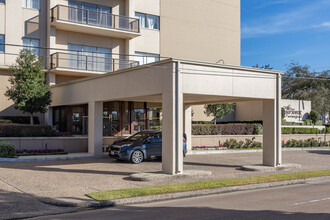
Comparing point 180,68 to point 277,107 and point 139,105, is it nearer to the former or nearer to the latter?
point 277,107

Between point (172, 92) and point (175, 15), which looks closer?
point (172, 92)

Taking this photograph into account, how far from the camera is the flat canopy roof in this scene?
1439 centimetres

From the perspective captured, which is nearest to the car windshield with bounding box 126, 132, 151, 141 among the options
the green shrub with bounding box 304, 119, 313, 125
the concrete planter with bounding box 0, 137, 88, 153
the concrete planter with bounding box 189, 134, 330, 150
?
the concrete planter with bounding box 0, 137, 88, 153

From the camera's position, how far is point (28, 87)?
2286 cm

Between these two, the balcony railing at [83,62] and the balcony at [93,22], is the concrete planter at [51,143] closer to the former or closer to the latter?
the balcony railing at [83,62]

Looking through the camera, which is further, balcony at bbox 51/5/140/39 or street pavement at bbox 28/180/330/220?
balcony at bbox 51/5/140/39

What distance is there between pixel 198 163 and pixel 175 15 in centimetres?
1818

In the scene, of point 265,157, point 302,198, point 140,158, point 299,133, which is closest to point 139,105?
point 140,158

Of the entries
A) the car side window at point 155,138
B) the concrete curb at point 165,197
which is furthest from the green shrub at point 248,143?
the concrete curb at point 165,197

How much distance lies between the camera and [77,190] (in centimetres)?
1149

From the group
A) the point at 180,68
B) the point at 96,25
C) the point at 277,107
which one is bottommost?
the point at 277,107

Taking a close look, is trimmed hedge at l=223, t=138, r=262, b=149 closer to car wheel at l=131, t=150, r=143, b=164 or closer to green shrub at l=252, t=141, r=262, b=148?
green shrub at l=252, t=141, r=262, b=148

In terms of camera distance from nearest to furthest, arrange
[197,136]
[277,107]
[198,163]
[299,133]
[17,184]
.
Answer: [17,184] → [277,107] → [198,163] → [197,136] → [299,133]

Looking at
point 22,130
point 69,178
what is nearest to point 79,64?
point 22,130
